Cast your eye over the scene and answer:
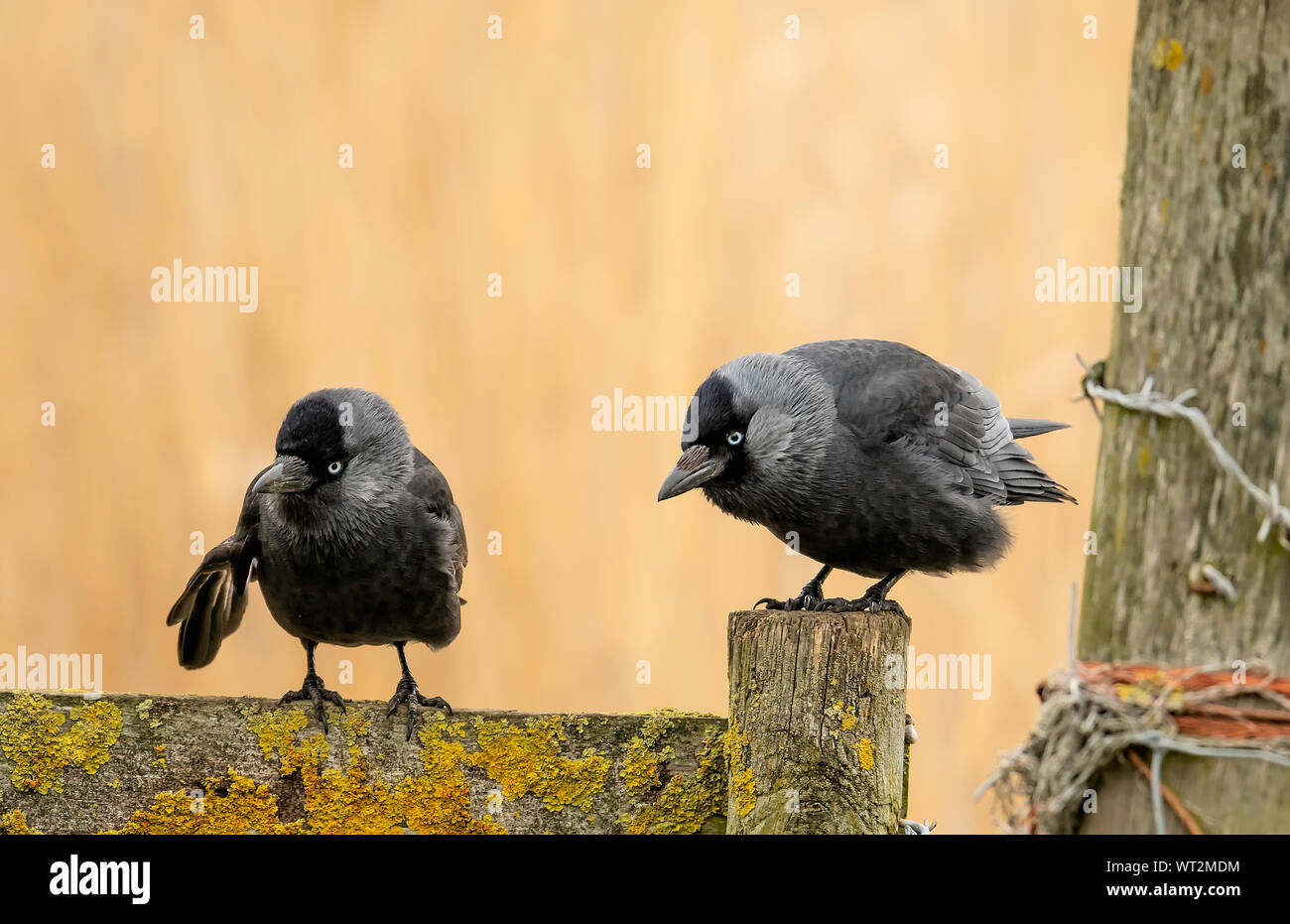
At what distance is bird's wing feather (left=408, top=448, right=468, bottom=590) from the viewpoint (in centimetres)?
279

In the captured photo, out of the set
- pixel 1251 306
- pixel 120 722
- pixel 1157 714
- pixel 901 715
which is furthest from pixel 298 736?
pixel 1251 306

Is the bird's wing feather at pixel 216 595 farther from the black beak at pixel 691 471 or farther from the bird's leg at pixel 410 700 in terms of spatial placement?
the black beak at pixel 691 471

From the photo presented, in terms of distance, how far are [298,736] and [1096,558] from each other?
1.44m

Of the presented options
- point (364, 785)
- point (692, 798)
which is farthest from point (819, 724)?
point (364, 785)

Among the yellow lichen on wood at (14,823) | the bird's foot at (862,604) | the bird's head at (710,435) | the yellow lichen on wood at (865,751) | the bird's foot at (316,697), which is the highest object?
the bird's head at (710,435)

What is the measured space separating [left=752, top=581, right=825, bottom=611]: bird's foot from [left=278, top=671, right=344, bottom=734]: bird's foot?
798 mm

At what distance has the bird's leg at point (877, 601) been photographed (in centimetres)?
270

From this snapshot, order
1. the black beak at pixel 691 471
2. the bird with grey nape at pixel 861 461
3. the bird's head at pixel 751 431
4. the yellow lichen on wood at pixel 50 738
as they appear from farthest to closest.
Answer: the bird with grey nape at pixel 861 461 < the bird's head at pixel 751 431 < the black beak at pixel 691 471 < the yellow lichen on wood at pixel 50 738

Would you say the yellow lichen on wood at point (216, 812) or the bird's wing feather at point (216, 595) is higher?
the bird's wing feather at point (216, 595)

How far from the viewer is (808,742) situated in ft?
5.12

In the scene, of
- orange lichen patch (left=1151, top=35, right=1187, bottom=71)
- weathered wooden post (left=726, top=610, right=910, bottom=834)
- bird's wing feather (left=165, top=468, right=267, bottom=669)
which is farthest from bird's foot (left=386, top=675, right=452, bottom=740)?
orange lichen patch (left=1151, top=35, right=1187, bottom=71)

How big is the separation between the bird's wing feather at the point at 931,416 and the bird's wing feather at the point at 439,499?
89cm

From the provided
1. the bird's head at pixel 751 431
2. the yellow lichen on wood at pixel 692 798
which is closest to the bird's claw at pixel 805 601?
the bird's head at pixel 751 431
